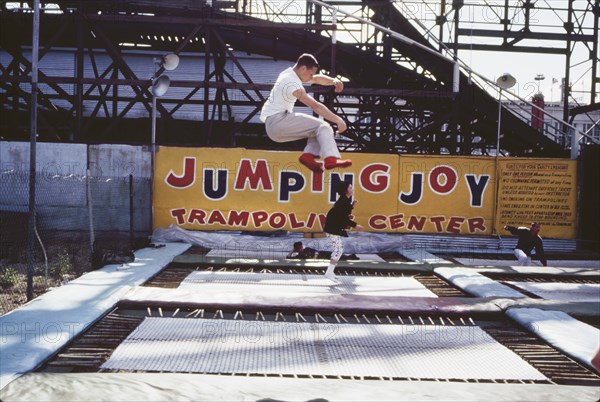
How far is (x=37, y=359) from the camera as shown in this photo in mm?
3533

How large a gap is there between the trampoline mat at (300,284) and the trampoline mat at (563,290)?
1.45 m

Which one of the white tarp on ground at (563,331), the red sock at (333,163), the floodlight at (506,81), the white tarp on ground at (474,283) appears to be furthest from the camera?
the floodlight at (506,81)

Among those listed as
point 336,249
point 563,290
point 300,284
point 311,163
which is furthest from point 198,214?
point 563,290

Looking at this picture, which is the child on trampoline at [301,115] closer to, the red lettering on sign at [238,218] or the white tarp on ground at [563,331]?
the white tarp on ground at [563,331]

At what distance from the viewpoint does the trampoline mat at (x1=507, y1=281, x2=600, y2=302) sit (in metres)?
6.70

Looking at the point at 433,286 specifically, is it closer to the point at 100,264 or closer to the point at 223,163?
the point at 100,264

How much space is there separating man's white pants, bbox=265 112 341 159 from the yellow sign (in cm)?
660

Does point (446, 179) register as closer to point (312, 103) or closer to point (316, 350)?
point (312, 103)

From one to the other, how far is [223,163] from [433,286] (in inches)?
241

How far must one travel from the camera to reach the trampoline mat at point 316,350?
360 cm

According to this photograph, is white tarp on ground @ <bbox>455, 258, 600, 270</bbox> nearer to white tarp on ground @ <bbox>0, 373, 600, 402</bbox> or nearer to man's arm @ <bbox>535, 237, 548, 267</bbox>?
man's arm @ <bbox>535, 237, 548, 267</bbox>

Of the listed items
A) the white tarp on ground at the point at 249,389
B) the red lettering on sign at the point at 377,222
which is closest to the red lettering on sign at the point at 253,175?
the red lettering on sign at the point at 377,222

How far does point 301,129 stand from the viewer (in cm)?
507

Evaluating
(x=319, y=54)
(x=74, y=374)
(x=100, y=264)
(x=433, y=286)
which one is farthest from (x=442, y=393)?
(x=319, y=54)
